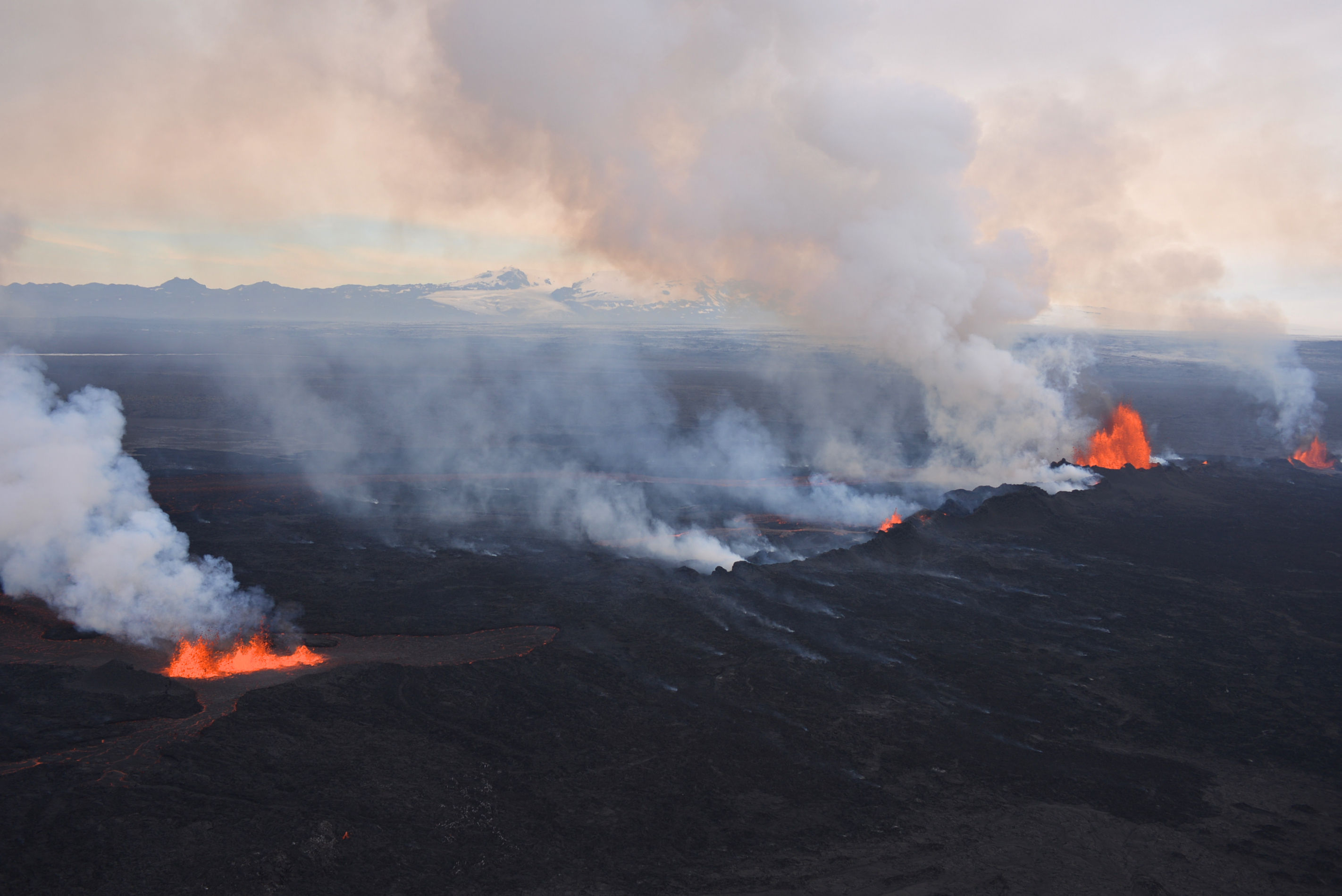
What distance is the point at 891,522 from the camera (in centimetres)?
3419

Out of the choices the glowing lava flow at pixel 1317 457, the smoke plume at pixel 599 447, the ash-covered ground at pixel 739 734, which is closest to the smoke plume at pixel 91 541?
the ash-covered ground at pixel 739 734

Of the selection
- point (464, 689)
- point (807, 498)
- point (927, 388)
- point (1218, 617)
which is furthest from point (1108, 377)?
point (464, 689)

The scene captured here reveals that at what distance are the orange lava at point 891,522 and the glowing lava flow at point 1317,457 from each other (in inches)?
1429

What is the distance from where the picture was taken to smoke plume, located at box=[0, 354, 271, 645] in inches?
749

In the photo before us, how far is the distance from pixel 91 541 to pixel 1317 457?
70144 millimetres

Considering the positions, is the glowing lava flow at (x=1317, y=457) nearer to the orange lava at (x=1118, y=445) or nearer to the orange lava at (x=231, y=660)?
the orange lava at (x=1118, y=445)

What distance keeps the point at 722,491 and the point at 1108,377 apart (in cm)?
9632

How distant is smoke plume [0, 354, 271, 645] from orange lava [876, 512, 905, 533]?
23.9 meters

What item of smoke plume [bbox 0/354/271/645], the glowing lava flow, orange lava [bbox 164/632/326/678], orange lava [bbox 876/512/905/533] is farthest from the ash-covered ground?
the glowing lava flow

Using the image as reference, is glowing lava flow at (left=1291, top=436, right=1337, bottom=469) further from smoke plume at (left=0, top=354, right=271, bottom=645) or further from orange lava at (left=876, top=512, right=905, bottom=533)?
smoke plume at (left=0, top=354, right=271, bottom=645)

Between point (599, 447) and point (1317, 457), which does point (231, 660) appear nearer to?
point (599, 447)

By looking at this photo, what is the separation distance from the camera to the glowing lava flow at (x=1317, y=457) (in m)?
52.2

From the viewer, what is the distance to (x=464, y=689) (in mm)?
16875

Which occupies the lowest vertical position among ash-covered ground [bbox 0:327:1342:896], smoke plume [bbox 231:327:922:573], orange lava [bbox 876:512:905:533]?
ash-covered ground [bbox 0:327:1342:896]
